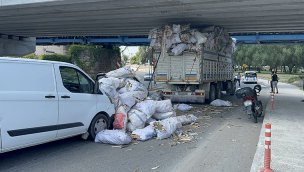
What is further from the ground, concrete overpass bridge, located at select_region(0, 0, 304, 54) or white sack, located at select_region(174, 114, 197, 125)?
concrete overpass bridge, located at select_region(0, 0, 304, 54)

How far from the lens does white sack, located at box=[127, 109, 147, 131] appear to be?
9.14 metres

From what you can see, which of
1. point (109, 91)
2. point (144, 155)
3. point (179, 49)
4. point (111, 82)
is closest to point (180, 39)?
point (179, 49)

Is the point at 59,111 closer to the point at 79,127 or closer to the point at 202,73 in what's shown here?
the point at 79,127

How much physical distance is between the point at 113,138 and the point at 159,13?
33.1ft

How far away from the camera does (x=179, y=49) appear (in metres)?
16.0

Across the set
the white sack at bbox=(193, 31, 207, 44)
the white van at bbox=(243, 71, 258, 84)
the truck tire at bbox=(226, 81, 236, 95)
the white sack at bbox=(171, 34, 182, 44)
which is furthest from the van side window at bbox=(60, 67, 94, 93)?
the white van at bbox=(243, 71, 258, 84)

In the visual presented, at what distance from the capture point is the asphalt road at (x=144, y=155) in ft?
20.8

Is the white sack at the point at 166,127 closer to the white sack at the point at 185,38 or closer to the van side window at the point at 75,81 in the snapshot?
the van side window at the point at 75,81

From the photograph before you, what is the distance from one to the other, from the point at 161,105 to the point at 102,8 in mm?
7710

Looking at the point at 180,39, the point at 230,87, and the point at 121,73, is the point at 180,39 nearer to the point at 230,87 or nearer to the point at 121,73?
the point at 121,73

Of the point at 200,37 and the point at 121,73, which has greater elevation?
the point at 200,37

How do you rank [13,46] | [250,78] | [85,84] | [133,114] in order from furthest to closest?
[250,78]
[13,46]
[133,114]
[85,84]

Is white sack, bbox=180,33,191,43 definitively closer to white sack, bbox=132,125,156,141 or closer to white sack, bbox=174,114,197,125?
white sack, bbox=174,114,197,125

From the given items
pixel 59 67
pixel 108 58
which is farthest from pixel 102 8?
pixel 108 58
